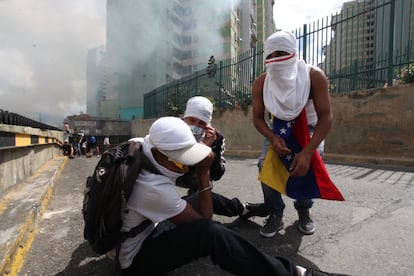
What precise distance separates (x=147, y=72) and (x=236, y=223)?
44408mm

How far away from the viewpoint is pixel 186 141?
4.56ft

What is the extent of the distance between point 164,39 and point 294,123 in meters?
46.9

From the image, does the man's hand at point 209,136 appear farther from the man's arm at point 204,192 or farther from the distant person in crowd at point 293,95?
the man's arm at point 204,192

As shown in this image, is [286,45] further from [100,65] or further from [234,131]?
[100,65]

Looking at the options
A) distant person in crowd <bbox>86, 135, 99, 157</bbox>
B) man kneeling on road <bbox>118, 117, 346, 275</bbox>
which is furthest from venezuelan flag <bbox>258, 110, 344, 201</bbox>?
distant person in crowd <bbox>86, 135, 99, 157</bbox>

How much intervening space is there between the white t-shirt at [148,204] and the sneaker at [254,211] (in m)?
1.04

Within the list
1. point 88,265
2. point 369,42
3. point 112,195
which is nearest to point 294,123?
point 112,195

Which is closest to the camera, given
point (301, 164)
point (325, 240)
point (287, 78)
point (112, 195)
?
point (112, 195)

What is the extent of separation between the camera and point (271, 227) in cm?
210

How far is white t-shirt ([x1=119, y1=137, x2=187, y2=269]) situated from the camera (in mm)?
1343

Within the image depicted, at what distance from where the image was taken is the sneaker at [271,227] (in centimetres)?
208

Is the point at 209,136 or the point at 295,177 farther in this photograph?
the point at 209,136

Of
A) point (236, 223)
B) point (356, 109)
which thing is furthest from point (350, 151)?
point (236, 223)

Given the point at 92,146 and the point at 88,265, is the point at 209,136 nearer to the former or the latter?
the point at 88,265
